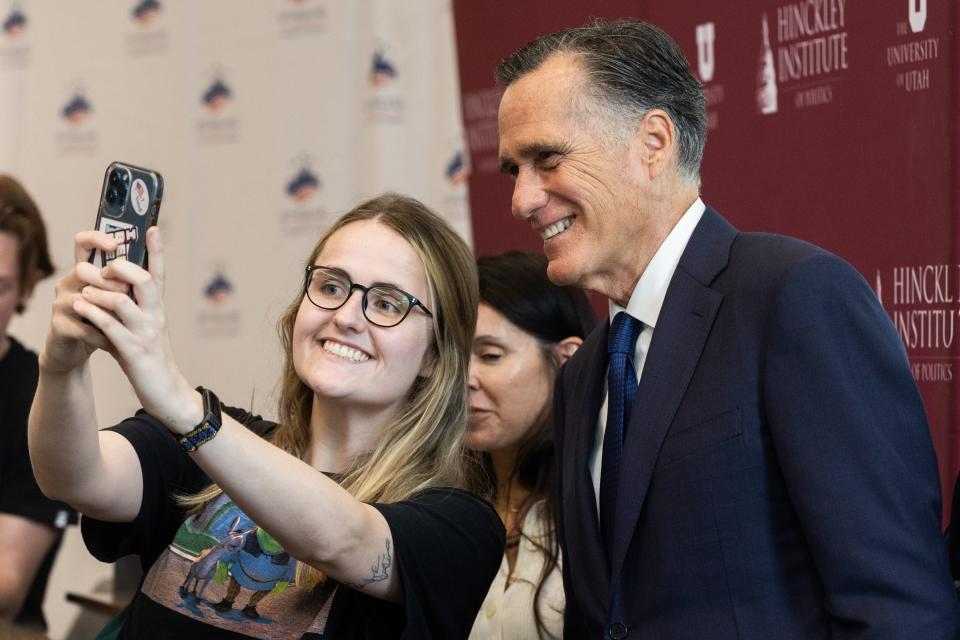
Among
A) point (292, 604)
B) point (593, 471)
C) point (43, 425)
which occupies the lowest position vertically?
point (292, 604)

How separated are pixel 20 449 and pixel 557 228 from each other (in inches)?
65.7

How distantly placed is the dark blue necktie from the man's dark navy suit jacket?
0.15 feet

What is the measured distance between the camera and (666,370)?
1.63 meters

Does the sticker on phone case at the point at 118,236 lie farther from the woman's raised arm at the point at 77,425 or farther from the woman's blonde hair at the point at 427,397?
the woman's blonde hair at the point at 427,397

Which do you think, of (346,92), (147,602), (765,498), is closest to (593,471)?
(765,498)

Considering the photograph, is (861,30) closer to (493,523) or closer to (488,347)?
(488,347)

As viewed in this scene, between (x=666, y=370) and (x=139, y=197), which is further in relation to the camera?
(x=666, y=370)

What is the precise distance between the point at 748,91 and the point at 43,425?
5.86 feet

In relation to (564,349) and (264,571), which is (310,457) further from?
(564,349)

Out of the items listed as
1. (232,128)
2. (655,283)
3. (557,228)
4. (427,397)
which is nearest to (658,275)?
(655,283)

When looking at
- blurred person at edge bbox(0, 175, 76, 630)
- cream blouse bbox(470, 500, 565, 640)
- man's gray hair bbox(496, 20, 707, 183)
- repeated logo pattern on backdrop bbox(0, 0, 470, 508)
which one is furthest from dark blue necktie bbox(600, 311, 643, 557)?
repeated logo pattern on backdrop bbox(0, 0, 470, 508)

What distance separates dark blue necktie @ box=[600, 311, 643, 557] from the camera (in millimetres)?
1693

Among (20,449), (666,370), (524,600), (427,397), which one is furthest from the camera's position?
(20,449)

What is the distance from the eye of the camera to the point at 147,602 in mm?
1728
